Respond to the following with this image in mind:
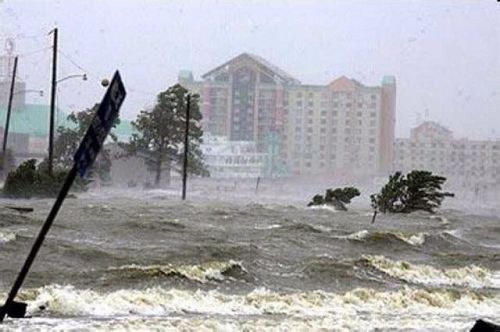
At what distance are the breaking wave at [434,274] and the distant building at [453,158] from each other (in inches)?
3670

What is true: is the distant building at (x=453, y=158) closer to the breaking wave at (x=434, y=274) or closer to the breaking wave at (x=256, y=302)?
the breaking wave at (x=434, y=274)

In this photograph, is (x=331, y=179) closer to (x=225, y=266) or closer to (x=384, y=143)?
(x=384, y=143)

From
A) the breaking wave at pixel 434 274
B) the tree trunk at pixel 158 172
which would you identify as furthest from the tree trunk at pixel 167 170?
the breaking wave at pixel 434 274

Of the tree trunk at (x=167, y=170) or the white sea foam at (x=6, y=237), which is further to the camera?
the tree trunk at (x=167, y=170)

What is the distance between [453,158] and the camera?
113 metres

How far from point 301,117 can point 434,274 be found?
100537mm

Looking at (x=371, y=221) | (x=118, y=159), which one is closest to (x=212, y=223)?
(x=371, y=221)

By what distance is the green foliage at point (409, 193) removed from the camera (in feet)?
118

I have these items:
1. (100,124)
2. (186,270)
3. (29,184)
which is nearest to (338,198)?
(29,184)

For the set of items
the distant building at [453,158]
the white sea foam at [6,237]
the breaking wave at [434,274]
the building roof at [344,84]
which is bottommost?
the breaking wave at [434,274]

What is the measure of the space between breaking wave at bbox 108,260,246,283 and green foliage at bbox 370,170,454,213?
2307 cm

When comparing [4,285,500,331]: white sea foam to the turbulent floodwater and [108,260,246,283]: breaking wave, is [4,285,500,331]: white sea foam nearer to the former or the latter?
the turbulent floodwater

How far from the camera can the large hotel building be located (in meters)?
108

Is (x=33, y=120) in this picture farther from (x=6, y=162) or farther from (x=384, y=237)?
(x=384, y=237)
